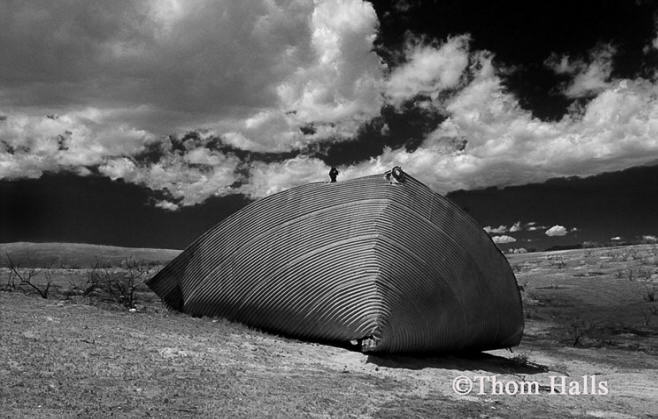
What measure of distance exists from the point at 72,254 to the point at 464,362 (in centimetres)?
4502

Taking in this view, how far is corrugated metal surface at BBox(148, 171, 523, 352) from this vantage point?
11.3m

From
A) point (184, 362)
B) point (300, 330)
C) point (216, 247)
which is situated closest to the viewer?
point (184, 362)

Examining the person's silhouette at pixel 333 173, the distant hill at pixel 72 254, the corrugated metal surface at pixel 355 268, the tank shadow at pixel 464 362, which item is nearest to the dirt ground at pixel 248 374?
the tank shadow at pixel 464 362

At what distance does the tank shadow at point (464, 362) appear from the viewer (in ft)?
36.1

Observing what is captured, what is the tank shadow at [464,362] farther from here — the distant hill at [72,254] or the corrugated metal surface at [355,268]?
the distant hill at [72,254]

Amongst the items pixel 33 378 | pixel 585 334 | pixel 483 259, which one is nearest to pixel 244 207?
pixel 483 259

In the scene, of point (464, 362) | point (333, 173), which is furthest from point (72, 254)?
point (464, 362)

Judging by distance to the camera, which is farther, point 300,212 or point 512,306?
point 512,306

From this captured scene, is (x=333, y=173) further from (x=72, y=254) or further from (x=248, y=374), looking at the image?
(x=72, y=254)

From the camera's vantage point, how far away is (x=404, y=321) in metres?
11.2

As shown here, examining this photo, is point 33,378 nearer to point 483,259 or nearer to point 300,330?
point 300,330

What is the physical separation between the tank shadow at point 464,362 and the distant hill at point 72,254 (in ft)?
116

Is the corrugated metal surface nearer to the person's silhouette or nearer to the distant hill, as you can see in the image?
the person's silhouette

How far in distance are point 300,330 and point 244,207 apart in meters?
2.69
